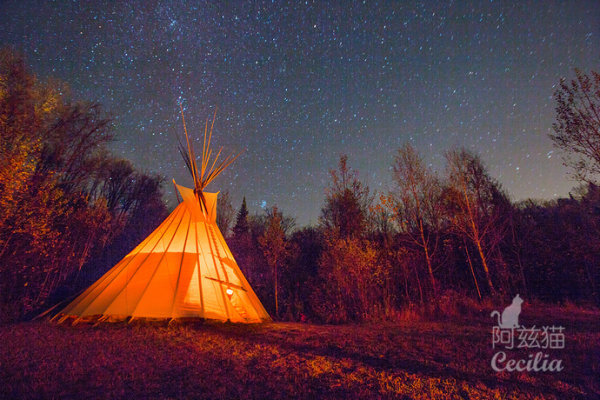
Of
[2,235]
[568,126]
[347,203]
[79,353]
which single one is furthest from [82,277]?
[568,126]

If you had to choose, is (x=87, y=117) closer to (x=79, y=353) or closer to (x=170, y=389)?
(x=79, y=353)

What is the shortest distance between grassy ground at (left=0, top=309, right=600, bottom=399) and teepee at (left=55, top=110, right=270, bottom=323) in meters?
1.00

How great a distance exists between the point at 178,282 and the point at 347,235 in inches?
392

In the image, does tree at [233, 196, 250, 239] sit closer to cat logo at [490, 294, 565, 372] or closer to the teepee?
the teepee

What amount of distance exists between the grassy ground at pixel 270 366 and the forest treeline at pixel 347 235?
3.89 m

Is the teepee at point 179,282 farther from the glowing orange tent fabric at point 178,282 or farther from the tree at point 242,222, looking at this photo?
the tree at point 242,222

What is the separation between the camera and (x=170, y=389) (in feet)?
9.43

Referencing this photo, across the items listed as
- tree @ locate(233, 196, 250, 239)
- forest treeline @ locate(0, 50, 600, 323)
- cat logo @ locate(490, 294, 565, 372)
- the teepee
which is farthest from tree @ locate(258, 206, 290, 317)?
tree @ locate(233, 196, 250, 239)

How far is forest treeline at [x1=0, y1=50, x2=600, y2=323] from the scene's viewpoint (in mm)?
8211

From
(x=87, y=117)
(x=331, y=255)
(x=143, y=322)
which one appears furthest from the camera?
(x=87, y=117)

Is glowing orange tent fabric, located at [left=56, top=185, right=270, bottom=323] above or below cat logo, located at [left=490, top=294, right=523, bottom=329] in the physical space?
above

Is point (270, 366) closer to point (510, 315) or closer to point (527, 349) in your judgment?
point (527, 349)

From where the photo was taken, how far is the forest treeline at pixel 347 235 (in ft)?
26.9

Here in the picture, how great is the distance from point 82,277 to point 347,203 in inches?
643
